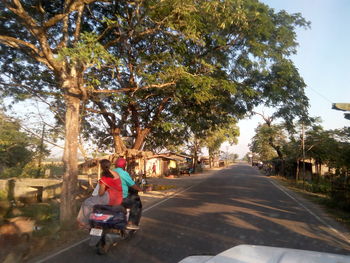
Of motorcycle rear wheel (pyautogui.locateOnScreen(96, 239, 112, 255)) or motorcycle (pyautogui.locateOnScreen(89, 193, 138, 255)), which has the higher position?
motorcycle (pyautogui.locateOnScreen(89, 193, 138, 255))

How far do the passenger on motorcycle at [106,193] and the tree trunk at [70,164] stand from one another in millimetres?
2812

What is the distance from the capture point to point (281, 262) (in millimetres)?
2369

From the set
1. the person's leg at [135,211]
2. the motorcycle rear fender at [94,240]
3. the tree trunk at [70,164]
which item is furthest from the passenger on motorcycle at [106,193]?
the tree trunk at [70,164]

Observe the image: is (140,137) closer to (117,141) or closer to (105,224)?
(117,141)

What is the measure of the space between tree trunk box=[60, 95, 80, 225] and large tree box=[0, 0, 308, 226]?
0.03 metres

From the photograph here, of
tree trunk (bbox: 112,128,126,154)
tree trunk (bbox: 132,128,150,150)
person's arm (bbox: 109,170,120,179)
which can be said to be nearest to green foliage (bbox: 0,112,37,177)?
tree trunk (bbox: 112,128,126,154)

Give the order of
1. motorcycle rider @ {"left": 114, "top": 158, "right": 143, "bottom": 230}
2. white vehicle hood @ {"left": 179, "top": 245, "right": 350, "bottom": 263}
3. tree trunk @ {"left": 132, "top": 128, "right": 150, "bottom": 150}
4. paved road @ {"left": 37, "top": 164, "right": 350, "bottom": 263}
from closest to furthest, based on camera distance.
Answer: white vehicle hood @ {"left": 179, "top": 245, "right": 350, "bottom": 263} < paved road @ {"left": 37, "top": 164, "right": 350, "bottom": 263} < motorcycle rider @ {"left": 114, "top": 158, "right": 143, "bottom": 230} < tree trunk @ {"left": 132, "top": 128, "right": 150, "bottom": 150}

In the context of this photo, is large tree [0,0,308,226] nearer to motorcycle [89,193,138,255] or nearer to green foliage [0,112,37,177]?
motorcycle [89,193,138,255]

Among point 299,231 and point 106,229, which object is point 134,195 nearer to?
point 106,229

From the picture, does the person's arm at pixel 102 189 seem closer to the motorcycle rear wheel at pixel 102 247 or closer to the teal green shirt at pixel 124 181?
the teal green shirt at pixel 124 181

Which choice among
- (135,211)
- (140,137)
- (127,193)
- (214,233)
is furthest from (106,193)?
(140,137)

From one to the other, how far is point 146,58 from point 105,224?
8105 millimetres

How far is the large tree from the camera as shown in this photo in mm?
8969

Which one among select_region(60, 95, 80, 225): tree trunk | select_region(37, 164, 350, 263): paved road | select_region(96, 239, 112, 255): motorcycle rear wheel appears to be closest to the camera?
select_region(96, 239, 112, 255): motorcycle rear wheel
